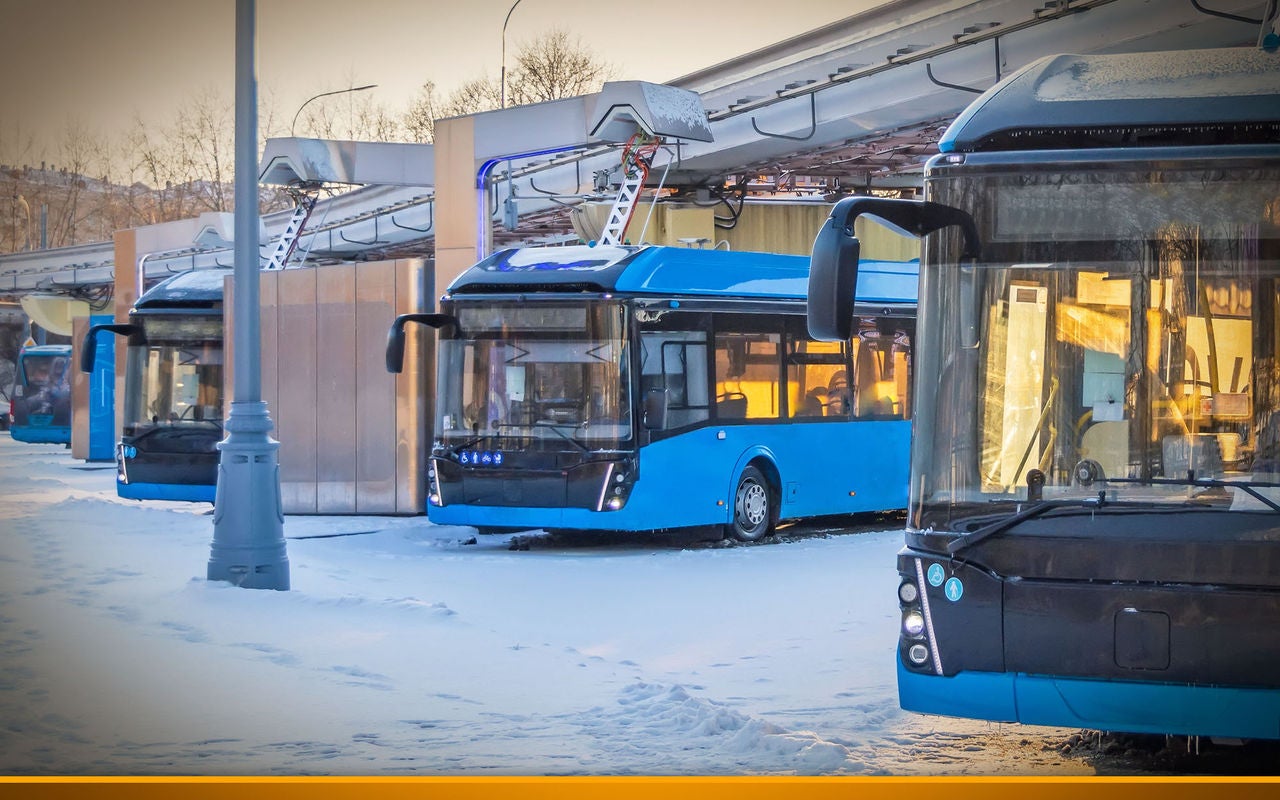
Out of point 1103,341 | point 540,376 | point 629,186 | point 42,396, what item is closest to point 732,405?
point 540,376

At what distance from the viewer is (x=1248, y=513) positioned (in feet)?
22.5

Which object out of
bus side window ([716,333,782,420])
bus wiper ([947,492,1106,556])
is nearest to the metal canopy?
bus side window ([716,333,782,420])

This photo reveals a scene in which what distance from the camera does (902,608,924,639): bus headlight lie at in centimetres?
734

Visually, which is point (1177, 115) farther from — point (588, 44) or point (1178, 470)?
point (588, 44)

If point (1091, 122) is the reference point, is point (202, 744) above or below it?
below

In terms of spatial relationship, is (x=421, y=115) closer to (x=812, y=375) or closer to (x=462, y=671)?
(x=812, y=375)

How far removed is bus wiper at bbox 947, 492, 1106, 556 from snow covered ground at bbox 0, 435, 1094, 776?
1.12 metres

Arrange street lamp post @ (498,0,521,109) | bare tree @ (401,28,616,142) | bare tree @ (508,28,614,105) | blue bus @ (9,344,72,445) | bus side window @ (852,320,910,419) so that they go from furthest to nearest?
blue bus @ (9,344,72,445) → bus side window @ (852,320,910,419) → bare tree @ (401,28,616,142) → bare tree @ (508,28,614,105) → street lamp post @ (498,0,521,109)

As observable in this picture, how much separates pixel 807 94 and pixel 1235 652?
1480 centimetres

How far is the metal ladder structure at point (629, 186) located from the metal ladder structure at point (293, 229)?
5.52m

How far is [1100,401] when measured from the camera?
7199mm

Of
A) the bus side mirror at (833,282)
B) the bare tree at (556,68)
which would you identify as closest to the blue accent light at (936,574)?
the bus side mirror at (833,282)

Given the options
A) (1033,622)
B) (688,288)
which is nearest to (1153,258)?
(1033,622)

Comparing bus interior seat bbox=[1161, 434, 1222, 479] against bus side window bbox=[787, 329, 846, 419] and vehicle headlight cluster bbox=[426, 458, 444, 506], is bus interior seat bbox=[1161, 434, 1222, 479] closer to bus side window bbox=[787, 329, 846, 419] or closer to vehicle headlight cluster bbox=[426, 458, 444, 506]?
vehicle headlight cluster bbox=[426, 458, 444, 506]
